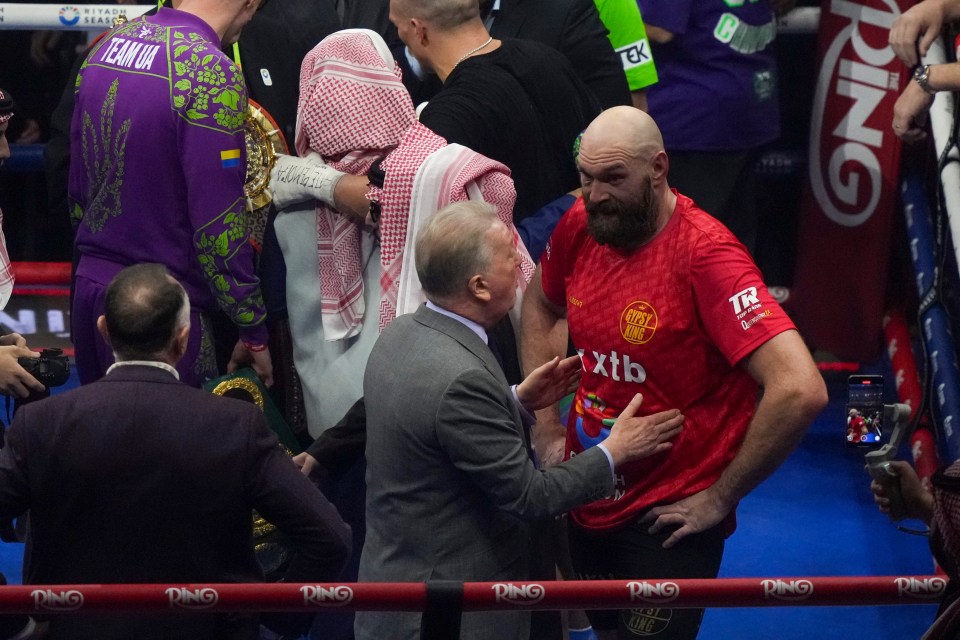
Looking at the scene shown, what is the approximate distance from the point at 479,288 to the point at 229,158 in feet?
2.78

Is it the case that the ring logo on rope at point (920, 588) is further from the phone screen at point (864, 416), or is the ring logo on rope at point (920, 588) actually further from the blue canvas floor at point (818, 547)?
the blue canvas floor at point (818, 547)

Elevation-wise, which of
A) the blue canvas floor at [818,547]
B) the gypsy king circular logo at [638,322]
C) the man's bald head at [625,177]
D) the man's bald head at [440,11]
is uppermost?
the man's bald head at [440,11]

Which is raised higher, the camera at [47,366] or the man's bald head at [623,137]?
the man's bald head at [623,137]

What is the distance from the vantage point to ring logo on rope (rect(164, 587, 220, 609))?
2.23 metres

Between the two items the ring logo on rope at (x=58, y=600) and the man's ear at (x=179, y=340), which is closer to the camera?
the ring logo on rope at (x=58, y=600)

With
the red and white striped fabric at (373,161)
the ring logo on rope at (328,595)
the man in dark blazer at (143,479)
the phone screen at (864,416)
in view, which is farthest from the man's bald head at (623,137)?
the ring logo on rope at (328,595)

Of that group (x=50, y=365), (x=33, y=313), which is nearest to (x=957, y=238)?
(x=50, y=365)

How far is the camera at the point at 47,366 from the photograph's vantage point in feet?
10.5

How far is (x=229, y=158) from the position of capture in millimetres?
3062

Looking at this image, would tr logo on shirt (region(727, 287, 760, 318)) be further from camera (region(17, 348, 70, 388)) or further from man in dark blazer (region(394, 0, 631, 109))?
camera (region(17, 348, 70, 388))

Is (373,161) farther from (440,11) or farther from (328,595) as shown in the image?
(328,595)

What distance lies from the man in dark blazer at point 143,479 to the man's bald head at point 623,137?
0.87 m

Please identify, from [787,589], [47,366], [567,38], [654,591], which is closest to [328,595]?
[654,591]

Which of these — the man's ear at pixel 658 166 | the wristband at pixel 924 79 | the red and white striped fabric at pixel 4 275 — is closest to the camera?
the man's ear at pixel 658 166
